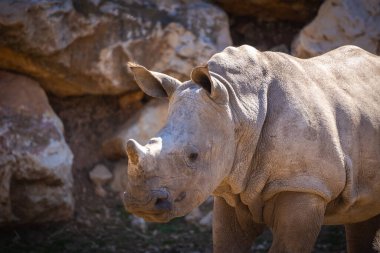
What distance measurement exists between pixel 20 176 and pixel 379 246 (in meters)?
3.31

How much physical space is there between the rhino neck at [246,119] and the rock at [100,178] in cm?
315

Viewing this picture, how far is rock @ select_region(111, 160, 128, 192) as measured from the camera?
7.23 metres

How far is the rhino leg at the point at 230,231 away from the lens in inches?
183

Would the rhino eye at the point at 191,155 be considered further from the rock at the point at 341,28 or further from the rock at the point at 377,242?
the rock at the point at 341,28

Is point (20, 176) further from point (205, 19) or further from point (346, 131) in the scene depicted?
point (346, 131)

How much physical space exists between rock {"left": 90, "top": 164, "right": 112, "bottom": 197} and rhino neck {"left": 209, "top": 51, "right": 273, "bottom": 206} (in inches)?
124

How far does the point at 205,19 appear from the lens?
7.41 metres

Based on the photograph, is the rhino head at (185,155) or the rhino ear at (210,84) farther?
the rhino ear at (210,84)

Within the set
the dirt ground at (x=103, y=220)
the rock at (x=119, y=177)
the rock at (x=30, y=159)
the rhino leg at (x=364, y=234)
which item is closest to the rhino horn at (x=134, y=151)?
the rhino leg at (x=364, y=234)

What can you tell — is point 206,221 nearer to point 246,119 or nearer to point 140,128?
point 140,128

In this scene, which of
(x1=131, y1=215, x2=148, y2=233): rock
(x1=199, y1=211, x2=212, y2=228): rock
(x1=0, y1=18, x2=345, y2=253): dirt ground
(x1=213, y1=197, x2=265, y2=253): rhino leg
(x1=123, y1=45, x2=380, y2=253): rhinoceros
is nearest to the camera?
(x1=123, y1=45, x2=380, y2=253): rhinoceros

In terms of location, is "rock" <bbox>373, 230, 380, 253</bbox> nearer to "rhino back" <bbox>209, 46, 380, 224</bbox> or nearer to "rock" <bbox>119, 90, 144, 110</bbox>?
"rhino back" <bbox>209, 46, 380, 224</bbox>

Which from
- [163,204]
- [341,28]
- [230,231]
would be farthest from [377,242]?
[341,28]

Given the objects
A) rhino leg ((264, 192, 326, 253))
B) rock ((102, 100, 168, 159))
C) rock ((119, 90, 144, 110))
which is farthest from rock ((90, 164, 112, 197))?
rhino leg ((264, 192, 326, 253))
